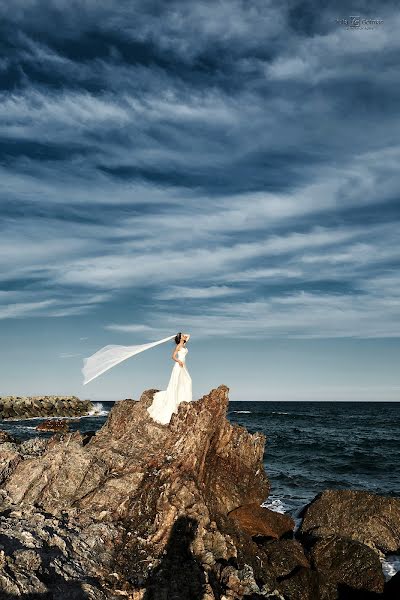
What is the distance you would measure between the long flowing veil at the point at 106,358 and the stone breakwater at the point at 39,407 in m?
86.1

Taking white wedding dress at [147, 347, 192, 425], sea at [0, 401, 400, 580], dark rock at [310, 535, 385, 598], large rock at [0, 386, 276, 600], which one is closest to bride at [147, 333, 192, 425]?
white wedding dress at [147, 347, 192, 425]

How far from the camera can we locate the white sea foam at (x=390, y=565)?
1651cm

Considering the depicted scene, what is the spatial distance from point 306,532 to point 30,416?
89.3 meters

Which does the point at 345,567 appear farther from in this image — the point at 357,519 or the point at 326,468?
the point at 326,468

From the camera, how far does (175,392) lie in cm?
1836

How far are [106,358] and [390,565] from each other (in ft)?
40.4

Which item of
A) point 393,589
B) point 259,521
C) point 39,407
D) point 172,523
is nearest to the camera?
point 172,523

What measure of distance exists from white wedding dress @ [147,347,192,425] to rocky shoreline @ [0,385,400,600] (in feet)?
1.90

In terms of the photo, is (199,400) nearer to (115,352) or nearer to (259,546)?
(115,352)

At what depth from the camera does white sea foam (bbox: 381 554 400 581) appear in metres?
16.5

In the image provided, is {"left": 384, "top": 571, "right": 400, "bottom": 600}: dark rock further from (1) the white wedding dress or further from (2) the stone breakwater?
(2) the stone breakwater

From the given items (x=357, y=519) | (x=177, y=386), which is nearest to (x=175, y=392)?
(x=177, y=386)

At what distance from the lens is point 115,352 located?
712 inches

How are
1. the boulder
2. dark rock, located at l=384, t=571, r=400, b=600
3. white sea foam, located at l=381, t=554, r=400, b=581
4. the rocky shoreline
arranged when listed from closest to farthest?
the rocky shoreline → dark rock, located at l=384, t=571, r=400, b=600 → the boulder → white sea foam, located at l=381, t=554, r=400, b=581
